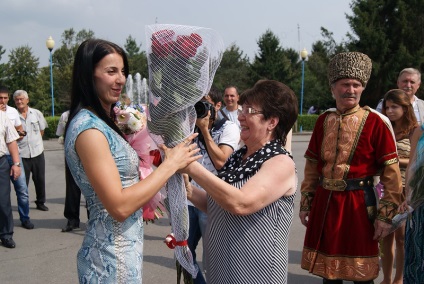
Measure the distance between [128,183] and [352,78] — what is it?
2.01m

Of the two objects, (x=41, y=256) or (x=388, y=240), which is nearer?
(x=388, y=240)

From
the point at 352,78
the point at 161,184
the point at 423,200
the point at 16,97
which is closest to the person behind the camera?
the point at 161,184

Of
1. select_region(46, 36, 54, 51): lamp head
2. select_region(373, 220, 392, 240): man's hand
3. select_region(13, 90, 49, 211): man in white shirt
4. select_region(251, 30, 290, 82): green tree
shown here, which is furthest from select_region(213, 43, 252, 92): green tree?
select_region(373, 220, 392, 240): man's hand

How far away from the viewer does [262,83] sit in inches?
93.2

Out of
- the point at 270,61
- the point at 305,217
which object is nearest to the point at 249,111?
the point at 305,217

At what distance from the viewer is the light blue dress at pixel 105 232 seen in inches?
79.4

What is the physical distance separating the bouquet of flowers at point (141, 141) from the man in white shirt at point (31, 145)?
218 inches

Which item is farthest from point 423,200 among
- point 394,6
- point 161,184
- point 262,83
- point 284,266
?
point 394,6

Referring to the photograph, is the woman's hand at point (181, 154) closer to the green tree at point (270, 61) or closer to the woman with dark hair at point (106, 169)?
the woman with dark hair at point (106, 169)

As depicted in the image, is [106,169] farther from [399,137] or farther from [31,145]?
[31,145]

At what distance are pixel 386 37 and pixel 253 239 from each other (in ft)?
99.9

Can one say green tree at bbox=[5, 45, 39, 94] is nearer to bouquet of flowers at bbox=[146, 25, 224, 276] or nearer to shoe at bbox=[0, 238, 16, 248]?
shoe at bbox=[0, 238, 16, 248]

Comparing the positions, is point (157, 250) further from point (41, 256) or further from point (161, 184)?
point (161, 184)

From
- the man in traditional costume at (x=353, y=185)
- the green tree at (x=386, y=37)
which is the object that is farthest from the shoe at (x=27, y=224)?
the green tree at (x=386, y=37)
